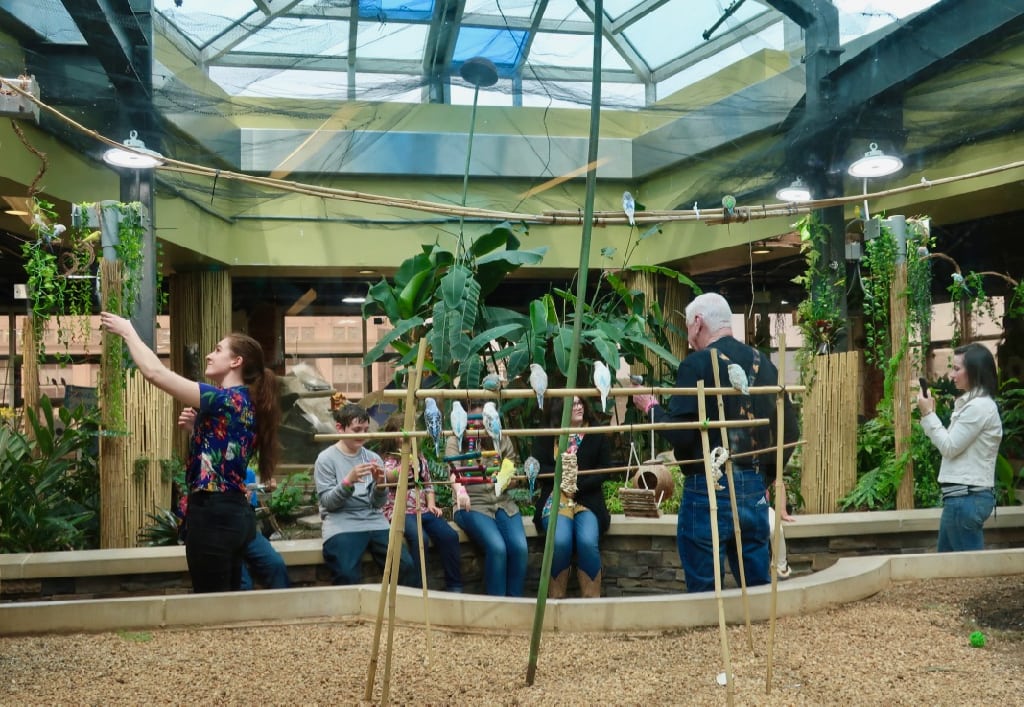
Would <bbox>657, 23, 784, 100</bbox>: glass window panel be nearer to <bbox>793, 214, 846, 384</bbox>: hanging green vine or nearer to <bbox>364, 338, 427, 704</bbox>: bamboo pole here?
<bbox>793, 214, 846, 384</bbox>: hanging green vine

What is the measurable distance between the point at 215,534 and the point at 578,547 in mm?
1602

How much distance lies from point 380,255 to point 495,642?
4.31 meters

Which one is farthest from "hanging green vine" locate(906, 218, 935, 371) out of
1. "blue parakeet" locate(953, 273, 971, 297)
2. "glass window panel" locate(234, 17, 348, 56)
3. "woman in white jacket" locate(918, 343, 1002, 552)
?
"glass window panel" locate(234, 17, 348, 56)

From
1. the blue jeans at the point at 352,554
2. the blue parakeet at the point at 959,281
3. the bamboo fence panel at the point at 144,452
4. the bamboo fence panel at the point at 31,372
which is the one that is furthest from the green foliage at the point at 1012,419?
the bamboo fence panel at the point at 31,372

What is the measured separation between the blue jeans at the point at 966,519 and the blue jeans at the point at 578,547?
149 centimetres

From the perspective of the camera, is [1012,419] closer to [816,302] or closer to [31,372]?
[816,302]

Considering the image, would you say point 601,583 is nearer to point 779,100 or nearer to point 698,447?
point 698,447

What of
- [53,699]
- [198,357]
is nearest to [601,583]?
[53,699]

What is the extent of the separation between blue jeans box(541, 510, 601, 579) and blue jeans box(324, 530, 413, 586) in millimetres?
640

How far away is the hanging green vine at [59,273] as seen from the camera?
13.6 feet

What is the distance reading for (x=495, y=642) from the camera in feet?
8.95

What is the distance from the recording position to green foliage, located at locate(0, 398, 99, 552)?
12.4 feet

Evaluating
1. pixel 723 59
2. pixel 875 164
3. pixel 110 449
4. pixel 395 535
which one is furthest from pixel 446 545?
pixel 723 59

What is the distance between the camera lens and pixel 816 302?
5.49 metres
